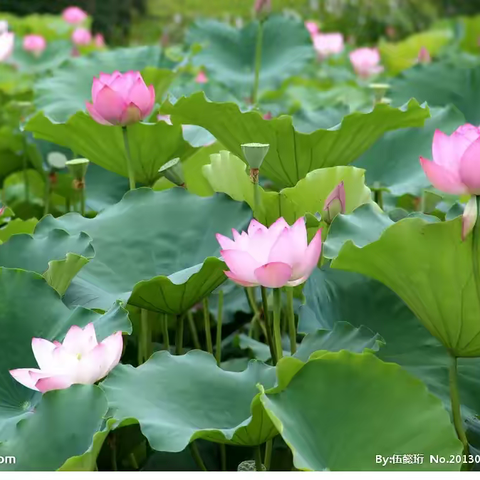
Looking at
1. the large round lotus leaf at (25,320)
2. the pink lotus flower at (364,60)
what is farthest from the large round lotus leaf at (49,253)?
the pink lotus flower at (364,60)

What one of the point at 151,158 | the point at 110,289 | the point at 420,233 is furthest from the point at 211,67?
the point at 420,233

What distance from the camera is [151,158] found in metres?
1.26

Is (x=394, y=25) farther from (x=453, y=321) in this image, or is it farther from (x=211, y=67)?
(x=453, y=321)

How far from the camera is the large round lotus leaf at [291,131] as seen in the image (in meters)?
1.10

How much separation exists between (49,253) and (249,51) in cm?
154

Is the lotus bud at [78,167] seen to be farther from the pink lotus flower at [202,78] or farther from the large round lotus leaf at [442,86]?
the pink lotus flower at [202,78]

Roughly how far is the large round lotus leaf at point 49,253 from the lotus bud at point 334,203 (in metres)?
0.28

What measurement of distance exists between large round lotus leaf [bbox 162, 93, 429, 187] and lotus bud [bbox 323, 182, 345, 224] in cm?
18

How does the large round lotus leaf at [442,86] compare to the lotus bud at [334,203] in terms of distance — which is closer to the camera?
the lotus bud at [334,203]

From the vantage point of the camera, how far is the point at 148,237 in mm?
1056

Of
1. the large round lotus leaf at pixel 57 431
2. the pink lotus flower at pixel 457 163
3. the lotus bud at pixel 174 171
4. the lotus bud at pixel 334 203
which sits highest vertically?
the pink lotus flower at pixel 457 163

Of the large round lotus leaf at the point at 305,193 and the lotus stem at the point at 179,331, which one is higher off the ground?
the large round lotus leaf at the point at 305,193

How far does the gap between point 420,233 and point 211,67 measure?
64.0 inches

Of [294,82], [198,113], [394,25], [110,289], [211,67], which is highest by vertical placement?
[198,113]
